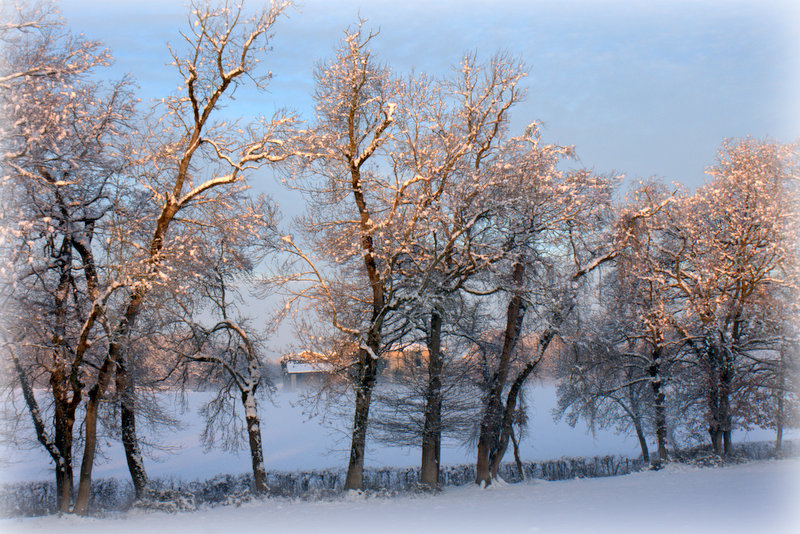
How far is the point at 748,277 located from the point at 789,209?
2718mm

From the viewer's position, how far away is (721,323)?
1955cm

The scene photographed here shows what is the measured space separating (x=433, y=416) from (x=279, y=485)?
5213 mm

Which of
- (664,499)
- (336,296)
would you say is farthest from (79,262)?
(664,499)

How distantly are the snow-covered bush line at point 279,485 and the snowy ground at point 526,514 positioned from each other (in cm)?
118

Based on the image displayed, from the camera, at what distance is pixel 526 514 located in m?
11.5

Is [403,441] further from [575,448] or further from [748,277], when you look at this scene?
[575,448]

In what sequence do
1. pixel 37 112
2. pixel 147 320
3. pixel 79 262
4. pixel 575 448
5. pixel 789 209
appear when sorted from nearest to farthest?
pixel 37 112 → pixel 147 320 → pixel 79 262 → pixel 789 209 → pixel 575 448

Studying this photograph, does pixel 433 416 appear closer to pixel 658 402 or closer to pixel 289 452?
pixel 658 402

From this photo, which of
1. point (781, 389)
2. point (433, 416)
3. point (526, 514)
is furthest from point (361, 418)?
point (781, 389)

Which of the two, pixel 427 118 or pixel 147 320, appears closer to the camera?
pixel 147 320

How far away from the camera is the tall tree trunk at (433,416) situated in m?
16.9

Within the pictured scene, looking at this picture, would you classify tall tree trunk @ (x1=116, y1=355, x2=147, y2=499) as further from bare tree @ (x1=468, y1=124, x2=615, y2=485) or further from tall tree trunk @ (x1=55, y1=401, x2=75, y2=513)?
bare tree @ (x1=468, y1=124, x2=615, y2=485)

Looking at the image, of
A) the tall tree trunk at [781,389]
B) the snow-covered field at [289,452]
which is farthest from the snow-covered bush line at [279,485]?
the tall tree trunk at [781,389]

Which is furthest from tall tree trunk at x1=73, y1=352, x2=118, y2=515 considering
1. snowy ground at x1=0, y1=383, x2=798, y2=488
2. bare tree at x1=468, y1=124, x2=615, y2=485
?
bare tree at x1=468, y1=124, x2=615, y2=485
